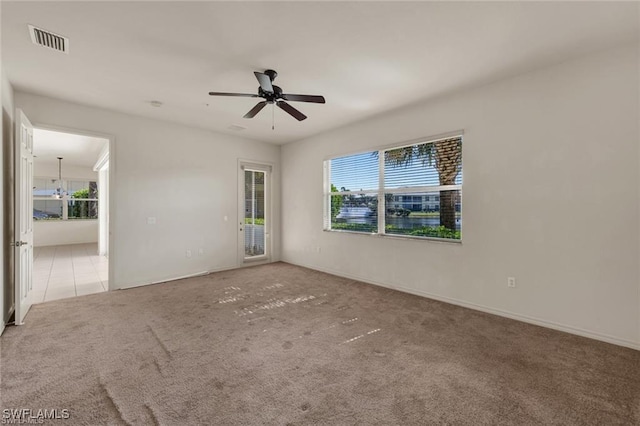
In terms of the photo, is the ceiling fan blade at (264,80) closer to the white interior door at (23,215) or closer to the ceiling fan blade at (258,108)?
the ceiling fan blade at (258,108)

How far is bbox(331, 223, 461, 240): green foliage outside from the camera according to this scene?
3.97 meters

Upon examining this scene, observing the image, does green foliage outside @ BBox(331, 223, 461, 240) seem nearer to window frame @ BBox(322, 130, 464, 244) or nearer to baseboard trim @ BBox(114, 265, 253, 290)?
window frame @ BBox(322, 130, 464, 244)

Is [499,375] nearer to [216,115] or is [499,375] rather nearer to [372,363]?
[372,363]

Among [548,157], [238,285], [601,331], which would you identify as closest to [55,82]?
[238,285]

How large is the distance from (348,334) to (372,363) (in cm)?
58

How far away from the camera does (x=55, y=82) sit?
342 cm

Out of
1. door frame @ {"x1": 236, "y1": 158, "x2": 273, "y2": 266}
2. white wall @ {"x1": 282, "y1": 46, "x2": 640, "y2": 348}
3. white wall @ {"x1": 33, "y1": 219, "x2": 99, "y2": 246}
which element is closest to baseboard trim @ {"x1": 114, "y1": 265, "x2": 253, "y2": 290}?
door frame @ {"x1": 236, "y1": 158, "x2": 273, "y2": 266}

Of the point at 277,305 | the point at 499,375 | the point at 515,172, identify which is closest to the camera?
the point at 499,375

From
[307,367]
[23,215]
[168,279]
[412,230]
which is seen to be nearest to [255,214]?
[168,279]

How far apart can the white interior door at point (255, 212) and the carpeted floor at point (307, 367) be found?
2.61 meters

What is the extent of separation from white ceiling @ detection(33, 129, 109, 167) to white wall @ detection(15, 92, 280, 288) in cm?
99

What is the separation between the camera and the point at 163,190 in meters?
4.97

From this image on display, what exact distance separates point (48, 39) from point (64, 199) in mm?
9481

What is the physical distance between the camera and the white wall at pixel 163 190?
4.41m
